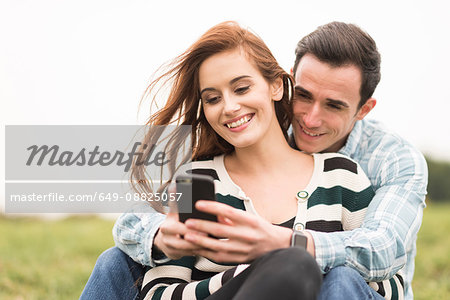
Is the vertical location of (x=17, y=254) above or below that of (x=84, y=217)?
above

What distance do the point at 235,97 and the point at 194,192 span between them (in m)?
0.68

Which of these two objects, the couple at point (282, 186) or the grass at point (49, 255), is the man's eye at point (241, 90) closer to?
the couple at point (282, 186)

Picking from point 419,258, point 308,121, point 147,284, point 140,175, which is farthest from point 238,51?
point 419,258

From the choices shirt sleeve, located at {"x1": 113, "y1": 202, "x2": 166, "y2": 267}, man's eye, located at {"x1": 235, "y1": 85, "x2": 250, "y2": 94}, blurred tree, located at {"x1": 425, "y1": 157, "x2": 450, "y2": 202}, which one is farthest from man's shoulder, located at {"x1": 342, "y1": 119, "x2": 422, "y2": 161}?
blurred tree, located at {"x1": 425, "y1": 157, "x2": 450, "y2": 202}

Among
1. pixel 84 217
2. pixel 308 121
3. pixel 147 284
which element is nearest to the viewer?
pixel 147 284

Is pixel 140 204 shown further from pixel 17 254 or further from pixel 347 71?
pixel 17 254

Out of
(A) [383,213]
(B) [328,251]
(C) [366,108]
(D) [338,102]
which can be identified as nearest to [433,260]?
(C) [366,108]

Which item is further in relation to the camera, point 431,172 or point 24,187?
point 431,172

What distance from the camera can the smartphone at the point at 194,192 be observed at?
80.9 inches

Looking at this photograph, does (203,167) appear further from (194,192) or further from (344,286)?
(344,286)

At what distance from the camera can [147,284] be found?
2.52m

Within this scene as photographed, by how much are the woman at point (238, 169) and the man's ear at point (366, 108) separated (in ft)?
1.61

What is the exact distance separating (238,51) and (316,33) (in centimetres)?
78

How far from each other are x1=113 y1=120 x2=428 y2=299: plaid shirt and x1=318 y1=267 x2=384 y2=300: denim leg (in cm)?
7
